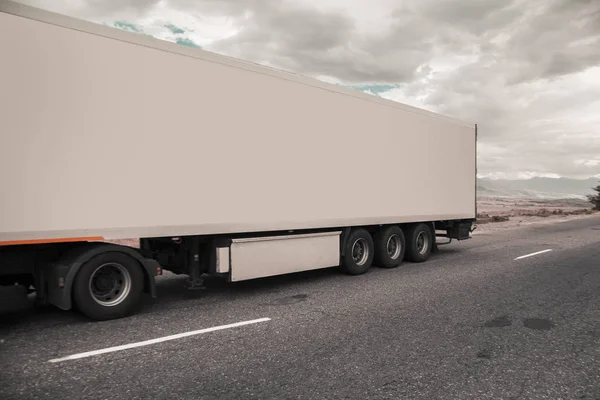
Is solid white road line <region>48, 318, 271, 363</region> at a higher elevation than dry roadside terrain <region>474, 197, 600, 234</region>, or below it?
below

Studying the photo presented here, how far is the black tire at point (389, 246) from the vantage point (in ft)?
32.2

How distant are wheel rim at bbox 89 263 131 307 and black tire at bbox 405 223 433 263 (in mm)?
6912

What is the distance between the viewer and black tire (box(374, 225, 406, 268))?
983 centimetres

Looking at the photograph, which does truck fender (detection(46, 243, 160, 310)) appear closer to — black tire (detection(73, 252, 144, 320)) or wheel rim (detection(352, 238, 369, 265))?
black tire (detection(73, 252, 144, 320))

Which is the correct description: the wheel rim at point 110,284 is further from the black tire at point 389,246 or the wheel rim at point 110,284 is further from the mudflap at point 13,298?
the black tire at point 389,246

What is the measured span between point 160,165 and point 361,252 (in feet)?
16.3

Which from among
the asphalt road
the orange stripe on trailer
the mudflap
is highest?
the orange stripe on trailer

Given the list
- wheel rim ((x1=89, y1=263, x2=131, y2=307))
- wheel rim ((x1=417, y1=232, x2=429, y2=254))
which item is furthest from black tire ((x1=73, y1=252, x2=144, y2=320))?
wheel rim ((x1=417, y1=232, x2=429, y2=254))

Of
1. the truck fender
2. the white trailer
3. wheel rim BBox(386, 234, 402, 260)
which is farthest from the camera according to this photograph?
wheel rim BBox(386, 234, 402, 260)

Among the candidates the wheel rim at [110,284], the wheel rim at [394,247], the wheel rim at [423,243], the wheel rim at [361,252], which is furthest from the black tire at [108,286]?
the wheel rim at [423,243]

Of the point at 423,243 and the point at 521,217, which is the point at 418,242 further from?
the point at 521,217

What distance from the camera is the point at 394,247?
10.3m

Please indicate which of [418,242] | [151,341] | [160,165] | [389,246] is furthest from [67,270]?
[418,242]

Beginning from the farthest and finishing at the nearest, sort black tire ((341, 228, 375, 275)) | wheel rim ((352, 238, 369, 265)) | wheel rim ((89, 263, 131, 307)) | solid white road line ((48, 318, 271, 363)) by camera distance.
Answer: wheel rim ((352, 238, 369, 265))
black tire ((341, 228, 375, 275))
wheel rim ((89, 263, 131, 307))
solid white road line ((48, 318, 271, 363))
